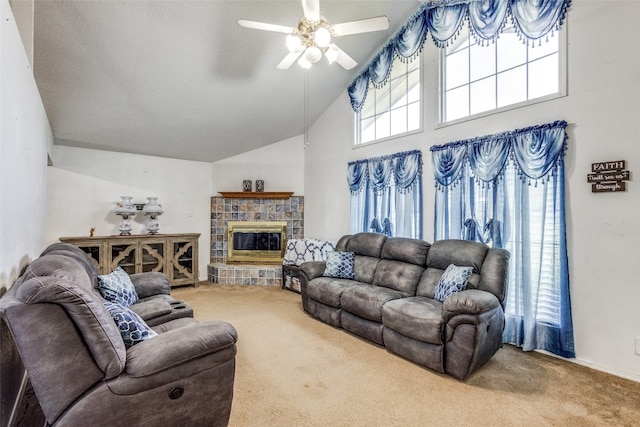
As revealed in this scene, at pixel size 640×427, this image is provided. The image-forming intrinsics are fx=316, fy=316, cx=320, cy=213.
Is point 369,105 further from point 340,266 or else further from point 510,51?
point 340,266

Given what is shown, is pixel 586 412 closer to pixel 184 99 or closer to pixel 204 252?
pixel 184 99

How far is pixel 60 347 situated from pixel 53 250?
1.57 m

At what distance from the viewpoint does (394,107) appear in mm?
4605

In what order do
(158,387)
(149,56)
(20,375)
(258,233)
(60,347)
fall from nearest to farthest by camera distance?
(60,347) → (158,387) → (20,375) → (149,56) → (258,233)

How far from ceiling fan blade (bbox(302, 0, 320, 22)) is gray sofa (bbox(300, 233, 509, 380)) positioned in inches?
96.2

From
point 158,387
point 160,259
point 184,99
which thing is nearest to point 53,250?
point 158,387

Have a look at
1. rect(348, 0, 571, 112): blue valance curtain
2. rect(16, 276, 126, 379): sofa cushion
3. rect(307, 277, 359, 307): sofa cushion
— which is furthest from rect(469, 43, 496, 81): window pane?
rect(16, 276, 126, 379): sofa cushion

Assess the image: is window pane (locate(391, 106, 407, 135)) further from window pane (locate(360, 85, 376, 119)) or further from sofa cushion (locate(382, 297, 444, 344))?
sofa cushion (locate(382, 297, 444, 344))

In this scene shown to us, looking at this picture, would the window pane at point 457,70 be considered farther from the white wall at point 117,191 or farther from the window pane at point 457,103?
the white wall at point 117,191

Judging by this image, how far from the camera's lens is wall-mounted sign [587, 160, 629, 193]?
251 cm

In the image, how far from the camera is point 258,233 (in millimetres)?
6047

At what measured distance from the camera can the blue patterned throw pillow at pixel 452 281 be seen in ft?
9.53

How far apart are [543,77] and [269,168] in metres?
4.51

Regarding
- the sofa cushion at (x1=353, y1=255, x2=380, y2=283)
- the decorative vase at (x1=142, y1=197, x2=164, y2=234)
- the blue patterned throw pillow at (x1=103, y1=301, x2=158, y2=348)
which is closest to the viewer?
the blue patterned throw pillow at (x1=103, y1=301, x2=158, y2=348)
